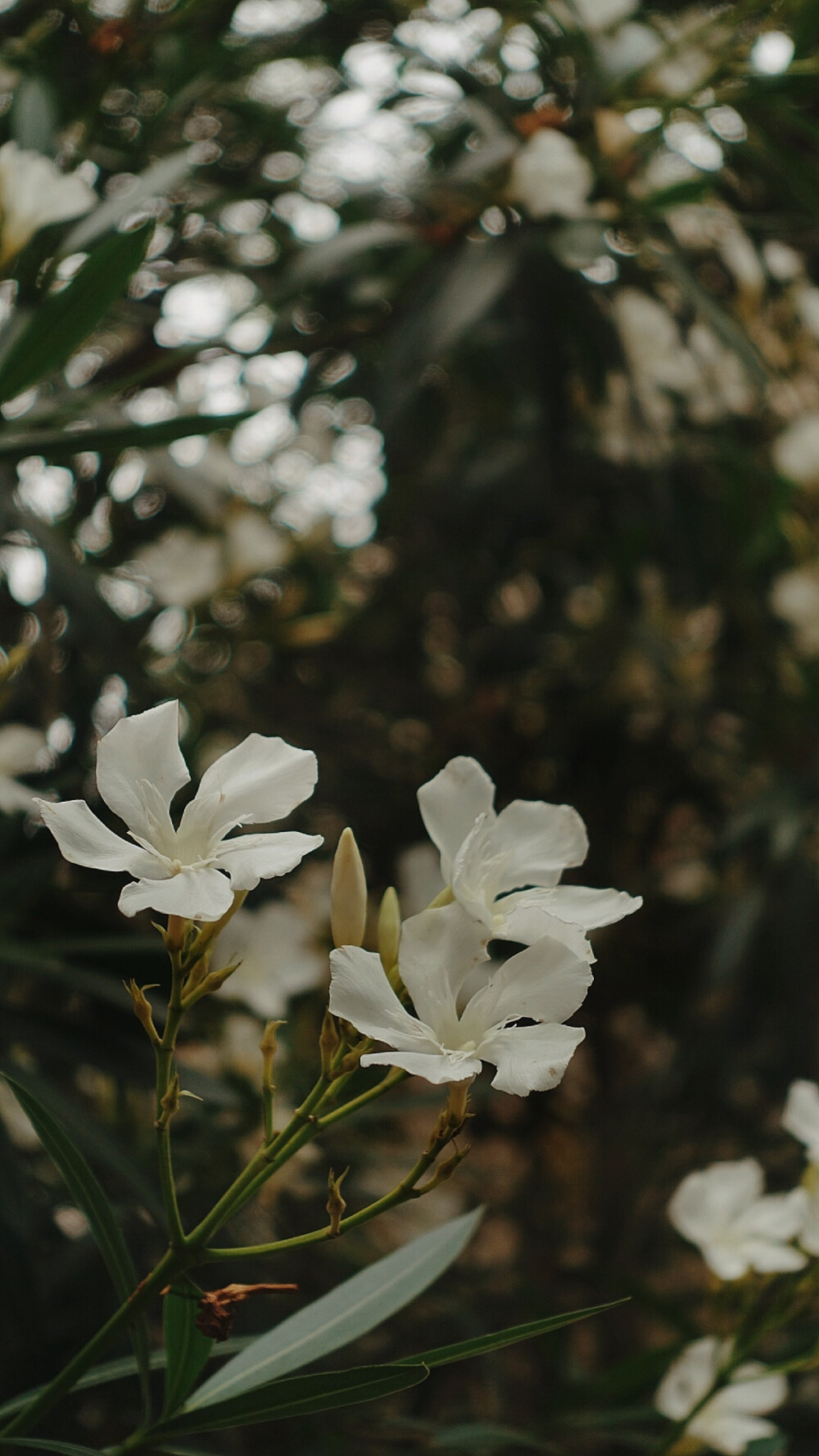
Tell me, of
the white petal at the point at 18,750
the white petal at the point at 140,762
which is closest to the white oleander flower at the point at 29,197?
the white petal at the point at 18,750

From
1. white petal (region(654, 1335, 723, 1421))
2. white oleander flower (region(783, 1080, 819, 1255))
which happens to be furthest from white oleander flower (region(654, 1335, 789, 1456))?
white oleander flower (region(783, 1080, 819, 1255))

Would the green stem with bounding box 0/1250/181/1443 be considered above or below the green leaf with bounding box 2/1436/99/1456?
above

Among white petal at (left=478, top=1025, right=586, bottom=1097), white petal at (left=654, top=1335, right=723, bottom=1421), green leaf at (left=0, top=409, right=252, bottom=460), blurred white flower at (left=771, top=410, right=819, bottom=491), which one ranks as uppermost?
green leaf at (left=0, top=409, right=252, bottom=460)

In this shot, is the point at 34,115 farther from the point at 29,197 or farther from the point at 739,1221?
the point at 739,1221

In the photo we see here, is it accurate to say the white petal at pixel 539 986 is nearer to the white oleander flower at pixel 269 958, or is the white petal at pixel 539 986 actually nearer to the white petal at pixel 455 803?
the white petal at pixel 455 803

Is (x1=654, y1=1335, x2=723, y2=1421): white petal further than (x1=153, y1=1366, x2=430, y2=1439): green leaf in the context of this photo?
Yes

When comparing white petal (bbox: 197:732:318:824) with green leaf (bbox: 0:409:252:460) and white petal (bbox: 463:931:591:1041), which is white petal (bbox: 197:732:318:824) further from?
green leaf (bbox: 0:409:252:460)

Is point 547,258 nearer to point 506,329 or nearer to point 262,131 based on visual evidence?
point 506,329

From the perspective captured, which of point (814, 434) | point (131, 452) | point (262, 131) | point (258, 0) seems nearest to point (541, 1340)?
point (131, 452)
